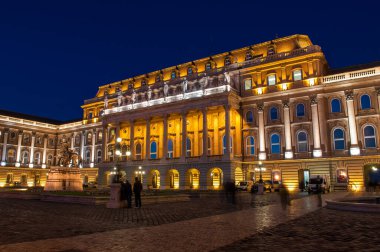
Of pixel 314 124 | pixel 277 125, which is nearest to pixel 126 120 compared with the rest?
pixel 277 125

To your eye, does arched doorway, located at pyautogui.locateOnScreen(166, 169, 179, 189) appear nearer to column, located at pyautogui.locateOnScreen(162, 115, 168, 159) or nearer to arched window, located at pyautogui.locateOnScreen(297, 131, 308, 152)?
column, located at pyautogui.locateOnScreen(162, 115, 168, 159)

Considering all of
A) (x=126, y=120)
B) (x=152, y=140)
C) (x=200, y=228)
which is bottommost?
(x=200, y=228)

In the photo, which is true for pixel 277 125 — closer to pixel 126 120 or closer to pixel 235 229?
pixel 126 120

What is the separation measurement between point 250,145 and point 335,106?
13505 millimetres

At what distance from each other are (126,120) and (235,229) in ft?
170

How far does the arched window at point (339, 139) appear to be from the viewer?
43500 mm

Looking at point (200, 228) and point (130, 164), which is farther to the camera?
point (130, 164)

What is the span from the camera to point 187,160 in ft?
166

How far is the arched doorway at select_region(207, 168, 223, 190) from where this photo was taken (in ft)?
160

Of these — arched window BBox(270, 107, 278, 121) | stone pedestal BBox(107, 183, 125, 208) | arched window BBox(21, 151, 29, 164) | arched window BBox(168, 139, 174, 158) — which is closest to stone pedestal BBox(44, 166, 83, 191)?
stone pedestal BBox(107, 183, 125, 208)

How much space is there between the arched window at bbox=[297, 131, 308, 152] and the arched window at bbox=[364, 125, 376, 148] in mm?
7588

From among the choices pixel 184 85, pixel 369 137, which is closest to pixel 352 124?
pixel 369 137

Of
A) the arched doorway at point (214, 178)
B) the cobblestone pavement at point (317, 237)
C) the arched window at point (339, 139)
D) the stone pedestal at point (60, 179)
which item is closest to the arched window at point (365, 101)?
the arched window at point (339, 139)

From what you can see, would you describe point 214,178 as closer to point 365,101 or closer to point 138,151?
point 138,151
